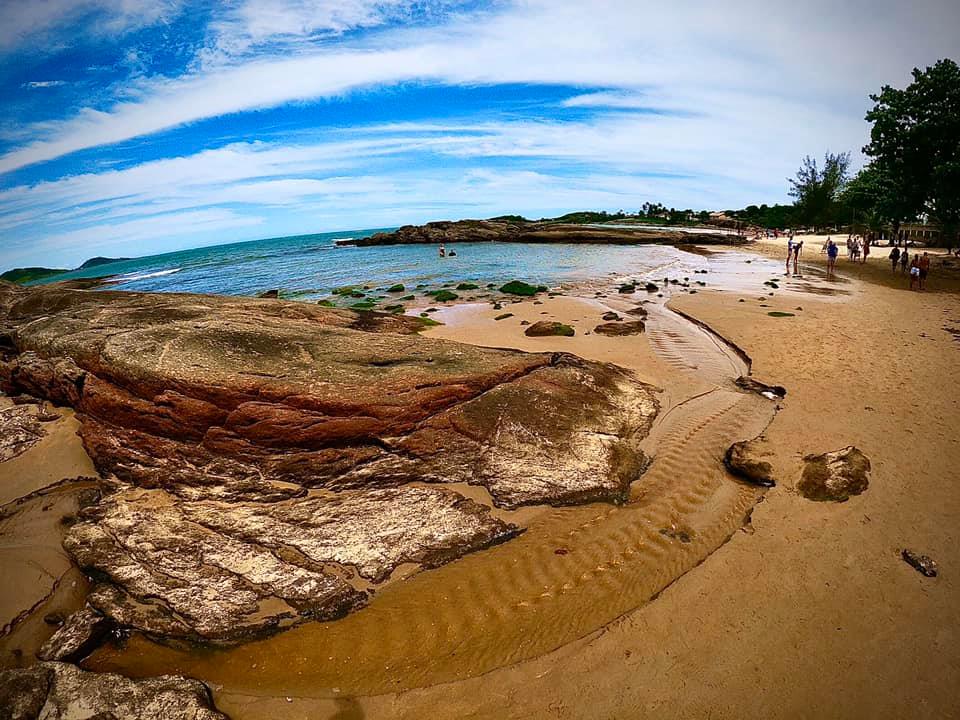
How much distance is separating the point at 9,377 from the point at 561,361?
597 inches

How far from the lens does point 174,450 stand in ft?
29.6

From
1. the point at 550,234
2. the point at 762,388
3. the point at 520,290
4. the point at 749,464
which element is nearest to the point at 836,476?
the point at 749,464

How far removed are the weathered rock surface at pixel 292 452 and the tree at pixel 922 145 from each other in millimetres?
34646

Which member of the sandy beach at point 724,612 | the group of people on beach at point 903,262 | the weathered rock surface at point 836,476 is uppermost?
the group of people on beach at point 903,262

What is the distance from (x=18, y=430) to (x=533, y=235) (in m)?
92.0

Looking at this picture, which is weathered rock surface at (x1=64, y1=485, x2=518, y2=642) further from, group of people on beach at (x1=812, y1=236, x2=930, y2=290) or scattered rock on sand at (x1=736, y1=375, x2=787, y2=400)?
group of people on beach at (x1=812, y1=236, x2=930, y2=290)

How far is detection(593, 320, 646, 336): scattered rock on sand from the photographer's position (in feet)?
62.6

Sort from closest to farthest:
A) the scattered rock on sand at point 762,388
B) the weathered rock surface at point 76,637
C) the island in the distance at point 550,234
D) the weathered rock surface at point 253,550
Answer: the weathered rock surface at point 76,637 < the weathered rock surface at point 253,550 < the scattered rock on sand at point 762,388 < the island in the distance at point 550,234

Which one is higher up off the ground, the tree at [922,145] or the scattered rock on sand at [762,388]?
the tree at [922,145]

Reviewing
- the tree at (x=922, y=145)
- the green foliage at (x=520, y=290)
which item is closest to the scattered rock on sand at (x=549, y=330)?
the green foliage at (x=520, y=290)

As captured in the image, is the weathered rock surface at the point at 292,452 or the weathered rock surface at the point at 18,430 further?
the weathered rock surface at the point at 18,430

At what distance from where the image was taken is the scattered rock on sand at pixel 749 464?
8.80m

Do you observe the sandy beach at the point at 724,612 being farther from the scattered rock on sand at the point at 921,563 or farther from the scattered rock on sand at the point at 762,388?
the scattered rock on sand at the point at 762,388

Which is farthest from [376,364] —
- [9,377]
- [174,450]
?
[9,377]
